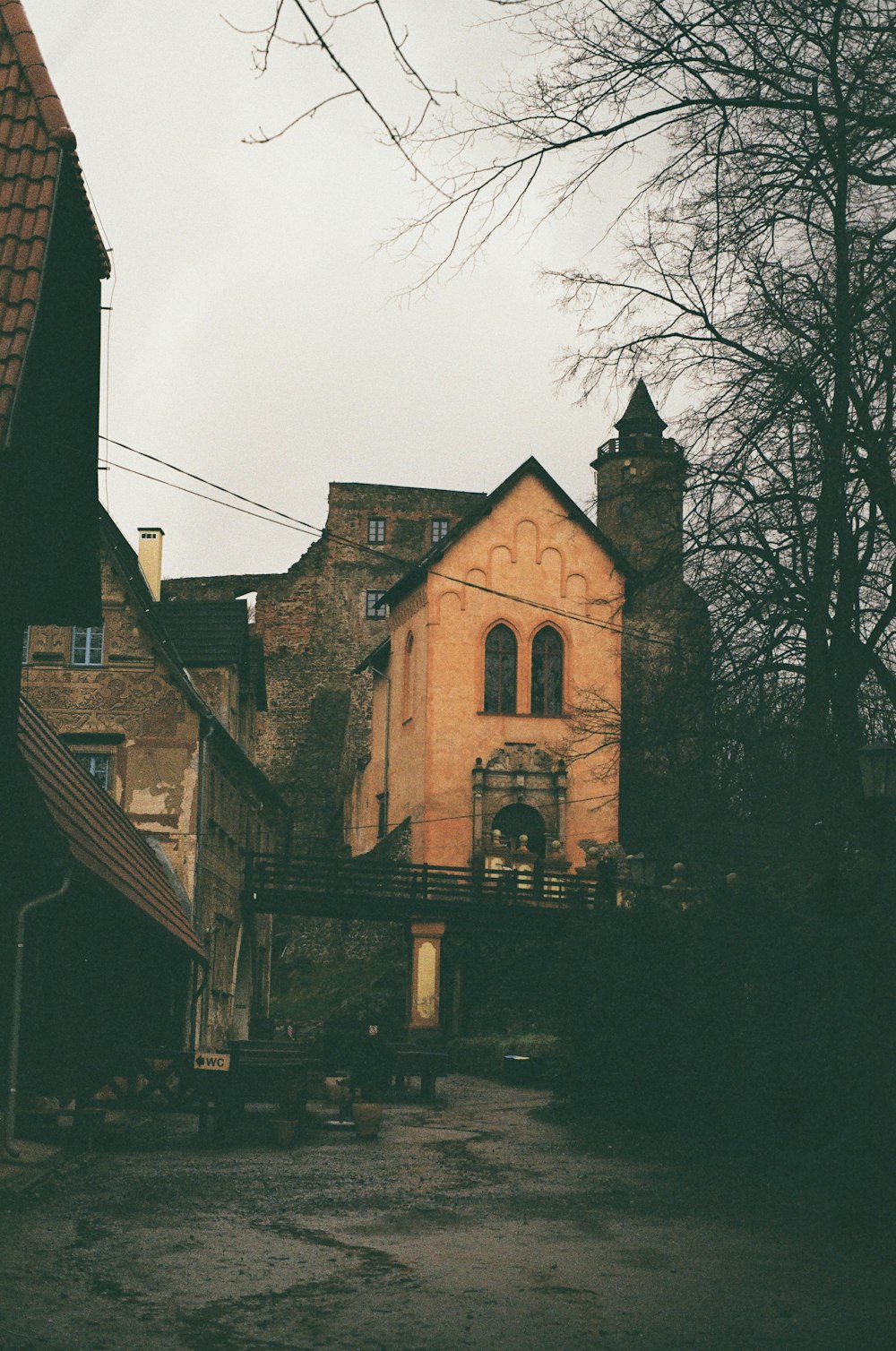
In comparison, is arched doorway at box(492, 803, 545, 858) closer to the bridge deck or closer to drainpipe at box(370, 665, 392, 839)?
the bridge deck

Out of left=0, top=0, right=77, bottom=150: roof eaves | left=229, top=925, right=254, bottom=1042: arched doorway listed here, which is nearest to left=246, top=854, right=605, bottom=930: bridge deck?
left=229, top=925, right=254, bottom=1042: arched doorway

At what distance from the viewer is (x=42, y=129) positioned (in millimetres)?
10242

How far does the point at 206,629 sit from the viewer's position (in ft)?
96.3

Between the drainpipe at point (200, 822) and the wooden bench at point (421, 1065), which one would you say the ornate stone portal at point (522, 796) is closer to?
the drainpipe at point (200, 822)

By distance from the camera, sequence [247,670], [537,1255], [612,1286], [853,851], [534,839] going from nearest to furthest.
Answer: [612,1286], [537,1255], [853,851], [247,670], [534,839]

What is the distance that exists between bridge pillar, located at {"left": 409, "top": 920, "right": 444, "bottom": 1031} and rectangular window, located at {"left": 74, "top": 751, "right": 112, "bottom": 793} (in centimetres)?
1150

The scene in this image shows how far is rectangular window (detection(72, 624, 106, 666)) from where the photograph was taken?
2617 cm

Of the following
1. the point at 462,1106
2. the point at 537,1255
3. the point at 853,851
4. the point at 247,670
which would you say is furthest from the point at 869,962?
the point at 247,670

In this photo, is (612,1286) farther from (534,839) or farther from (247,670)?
(534,839)

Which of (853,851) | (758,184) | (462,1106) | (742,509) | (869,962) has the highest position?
(758,184)

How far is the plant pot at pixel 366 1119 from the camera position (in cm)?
1730

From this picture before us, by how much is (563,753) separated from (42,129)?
3296 centimetres

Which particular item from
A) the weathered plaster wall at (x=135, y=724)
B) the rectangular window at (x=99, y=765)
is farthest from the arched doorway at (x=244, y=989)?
the rectangular window at (x=99, y=765)

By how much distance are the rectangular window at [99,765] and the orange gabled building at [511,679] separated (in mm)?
16336
